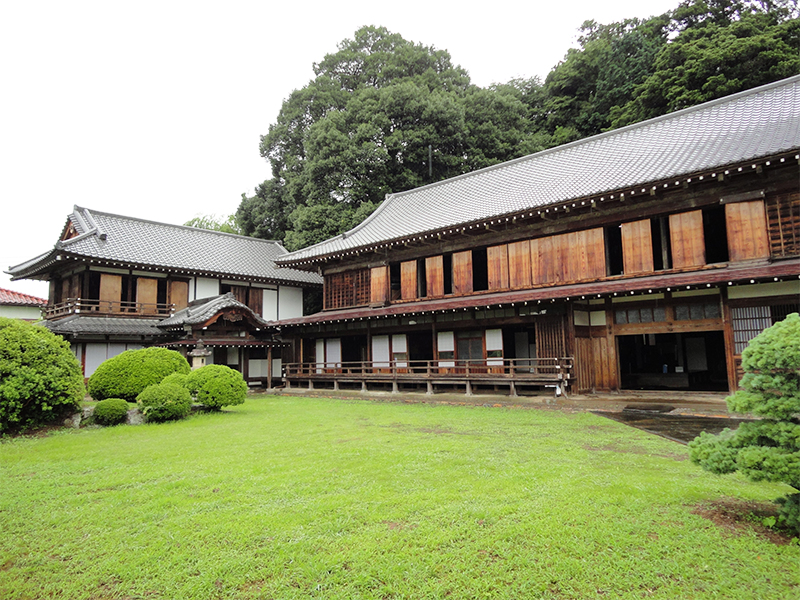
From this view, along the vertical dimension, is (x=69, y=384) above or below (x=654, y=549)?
above

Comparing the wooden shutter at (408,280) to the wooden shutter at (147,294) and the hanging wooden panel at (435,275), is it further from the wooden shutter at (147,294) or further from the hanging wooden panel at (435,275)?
Result: the wooden shutter at (147,294)

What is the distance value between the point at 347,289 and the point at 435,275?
567cm

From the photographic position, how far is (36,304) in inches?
1467

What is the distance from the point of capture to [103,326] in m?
22.0

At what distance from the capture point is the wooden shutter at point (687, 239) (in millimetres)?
14547

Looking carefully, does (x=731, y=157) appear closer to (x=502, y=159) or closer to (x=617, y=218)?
(x=617, y=218)

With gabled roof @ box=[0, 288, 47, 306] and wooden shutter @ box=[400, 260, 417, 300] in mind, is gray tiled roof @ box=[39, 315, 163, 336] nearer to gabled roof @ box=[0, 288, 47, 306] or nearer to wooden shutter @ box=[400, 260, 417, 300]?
wooden shutter @ box=[400, 260, 417, 300]

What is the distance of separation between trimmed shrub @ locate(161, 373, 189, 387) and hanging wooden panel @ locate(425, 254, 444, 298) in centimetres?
1089

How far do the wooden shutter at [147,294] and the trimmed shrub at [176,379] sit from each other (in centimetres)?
1294

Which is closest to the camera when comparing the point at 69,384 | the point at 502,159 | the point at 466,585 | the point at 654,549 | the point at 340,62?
the point at 466,585

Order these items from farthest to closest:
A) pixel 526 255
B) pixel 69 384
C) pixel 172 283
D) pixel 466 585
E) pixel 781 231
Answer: pixel 172 283
pixel 526 255
pixel 781 231
pixel 69 384
pixel 466 585

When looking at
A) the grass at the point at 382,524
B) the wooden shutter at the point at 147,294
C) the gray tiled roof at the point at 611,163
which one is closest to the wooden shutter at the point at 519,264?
the gray tiled roof at the point at 611,163

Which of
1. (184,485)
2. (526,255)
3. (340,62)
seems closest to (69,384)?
(184,485)

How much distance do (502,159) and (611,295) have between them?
23.4 meters
